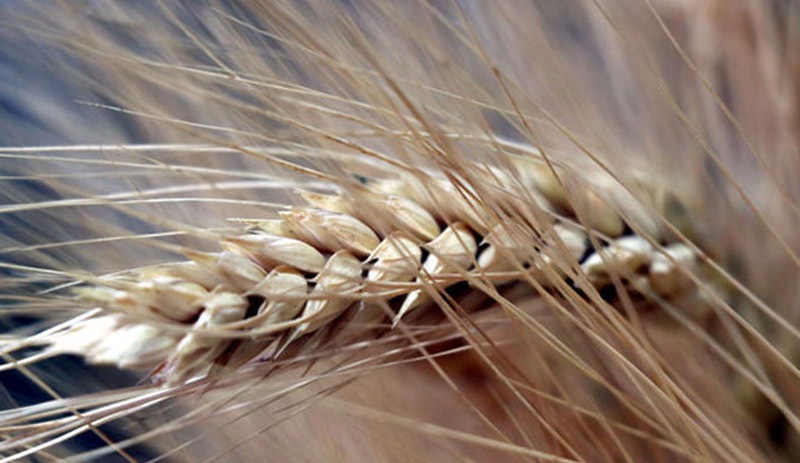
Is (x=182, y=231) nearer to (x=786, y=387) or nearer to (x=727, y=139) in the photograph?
(x=786, y=387)

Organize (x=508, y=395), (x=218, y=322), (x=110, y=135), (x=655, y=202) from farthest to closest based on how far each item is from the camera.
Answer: (x=508, y=395) < (x=110, y=135) < (x=655, y=202) < (x=218, y=322)

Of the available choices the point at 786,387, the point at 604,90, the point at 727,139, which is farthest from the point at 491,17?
the point at 786,387

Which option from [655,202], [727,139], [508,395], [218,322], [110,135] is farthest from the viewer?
[727,139]

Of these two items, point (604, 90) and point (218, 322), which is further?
point (604, 90)
